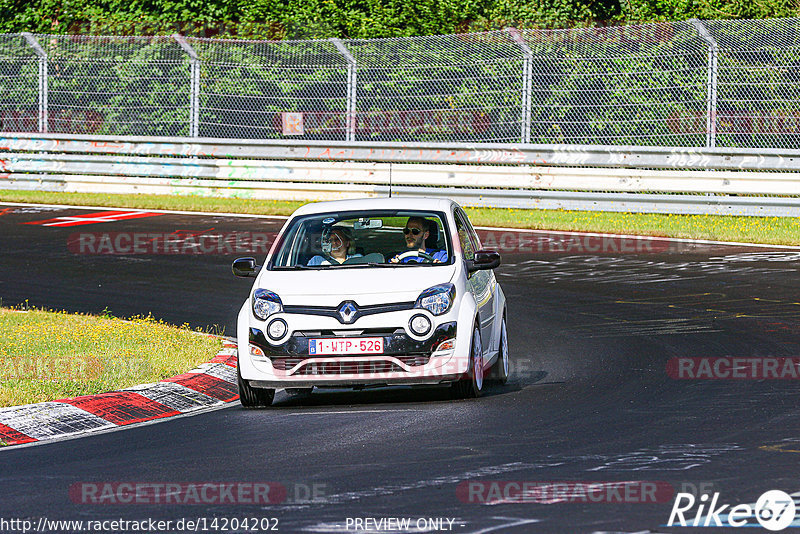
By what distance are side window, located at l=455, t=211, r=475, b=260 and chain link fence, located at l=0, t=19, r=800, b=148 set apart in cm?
1130

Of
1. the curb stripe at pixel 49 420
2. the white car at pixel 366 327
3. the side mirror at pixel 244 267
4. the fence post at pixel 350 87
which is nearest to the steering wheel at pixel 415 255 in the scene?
the white car at pixel 366 327

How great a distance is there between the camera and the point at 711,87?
21.4 m

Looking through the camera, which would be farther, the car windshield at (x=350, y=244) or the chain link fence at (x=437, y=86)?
the chain link fence at (x=437, y=86)

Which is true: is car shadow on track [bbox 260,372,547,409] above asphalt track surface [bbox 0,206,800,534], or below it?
below

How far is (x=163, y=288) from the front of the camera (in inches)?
629

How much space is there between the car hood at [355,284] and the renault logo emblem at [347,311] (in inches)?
1.7

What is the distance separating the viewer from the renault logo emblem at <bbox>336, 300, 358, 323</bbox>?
30.6 ft

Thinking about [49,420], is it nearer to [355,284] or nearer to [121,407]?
[121,407]

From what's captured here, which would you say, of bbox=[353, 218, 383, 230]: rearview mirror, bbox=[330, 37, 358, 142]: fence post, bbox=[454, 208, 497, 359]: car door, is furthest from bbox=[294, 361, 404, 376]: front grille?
bbox=[330, 37, 358, 142]: fence post

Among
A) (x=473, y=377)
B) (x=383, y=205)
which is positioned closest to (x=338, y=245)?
(x=383, y=205)

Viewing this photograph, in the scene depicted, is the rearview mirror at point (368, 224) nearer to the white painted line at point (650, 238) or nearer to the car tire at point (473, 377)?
the car tire at point (473, 377)

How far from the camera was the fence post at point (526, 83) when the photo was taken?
74.8 ft

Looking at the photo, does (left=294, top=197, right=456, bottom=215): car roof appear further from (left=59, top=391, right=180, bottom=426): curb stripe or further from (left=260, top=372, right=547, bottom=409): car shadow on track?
(left=59, top=391, right=180, bottom=426): curb stripe

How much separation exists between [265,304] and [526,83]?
1400cm
